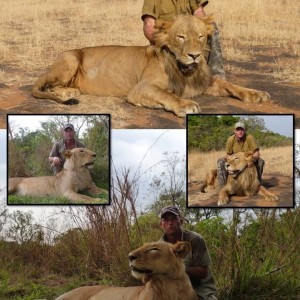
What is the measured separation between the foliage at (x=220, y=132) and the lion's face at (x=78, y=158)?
0.73 meters

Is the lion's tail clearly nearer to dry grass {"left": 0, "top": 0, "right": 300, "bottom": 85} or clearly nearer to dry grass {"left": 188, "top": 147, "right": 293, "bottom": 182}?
dry grass {"left": 0, "top": 0, "right": 300, "bottom": 85}

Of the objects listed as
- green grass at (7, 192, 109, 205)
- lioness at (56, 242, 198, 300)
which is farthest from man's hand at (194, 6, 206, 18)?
lioness at (56, 242, 198, 300)

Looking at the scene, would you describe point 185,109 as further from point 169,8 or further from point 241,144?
point 169,8

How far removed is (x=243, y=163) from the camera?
8008 millimetres

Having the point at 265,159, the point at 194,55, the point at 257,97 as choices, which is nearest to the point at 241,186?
the point at 265,159

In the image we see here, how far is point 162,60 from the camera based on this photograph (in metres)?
8.04

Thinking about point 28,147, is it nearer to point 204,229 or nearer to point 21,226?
point 21,226

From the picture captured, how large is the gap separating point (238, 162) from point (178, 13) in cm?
116

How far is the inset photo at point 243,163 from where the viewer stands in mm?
7949

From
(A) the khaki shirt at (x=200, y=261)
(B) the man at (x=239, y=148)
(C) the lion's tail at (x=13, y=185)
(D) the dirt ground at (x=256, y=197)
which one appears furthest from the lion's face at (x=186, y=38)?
(A) the khaki shirt at (x=200, y=261)

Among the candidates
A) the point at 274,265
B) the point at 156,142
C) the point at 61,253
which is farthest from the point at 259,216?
the point at 61,253

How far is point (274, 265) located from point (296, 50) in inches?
62.5

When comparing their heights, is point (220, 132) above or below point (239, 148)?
above

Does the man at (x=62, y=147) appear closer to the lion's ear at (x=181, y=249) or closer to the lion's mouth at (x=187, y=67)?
the lion's mouth at (x=187, y=67)
